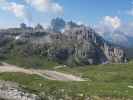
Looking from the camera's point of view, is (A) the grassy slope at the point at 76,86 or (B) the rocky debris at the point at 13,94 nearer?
(B) the rocky debris at the point at 13,94

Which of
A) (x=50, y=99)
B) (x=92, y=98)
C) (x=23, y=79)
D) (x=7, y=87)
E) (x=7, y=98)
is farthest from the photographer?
(x=23, y=79)

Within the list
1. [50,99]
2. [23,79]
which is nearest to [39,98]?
[50,99]

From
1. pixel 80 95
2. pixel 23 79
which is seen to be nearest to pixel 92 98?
pixel 80 95

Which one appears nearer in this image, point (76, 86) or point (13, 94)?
point (13, 94)

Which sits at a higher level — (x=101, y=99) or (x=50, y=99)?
(x=50, y=99)

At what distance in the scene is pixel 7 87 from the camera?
34906 mm

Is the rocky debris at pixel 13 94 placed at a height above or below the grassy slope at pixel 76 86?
above

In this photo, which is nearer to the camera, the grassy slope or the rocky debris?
the rocky debris

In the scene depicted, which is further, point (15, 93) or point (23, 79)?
point (23, 79)

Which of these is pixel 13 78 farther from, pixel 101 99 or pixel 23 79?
pixel 101 99

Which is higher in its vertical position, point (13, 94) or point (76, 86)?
point (13, 94)

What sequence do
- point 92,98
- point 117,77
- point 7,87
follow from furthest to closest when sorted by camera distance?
point 117,77
point 92,98
point 7,87

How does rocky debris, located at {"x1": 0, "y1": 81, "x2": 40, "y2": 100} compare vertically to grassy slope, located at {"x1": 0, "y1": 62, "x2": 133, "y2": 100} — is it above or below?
above

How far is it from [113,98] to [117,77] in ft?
258
